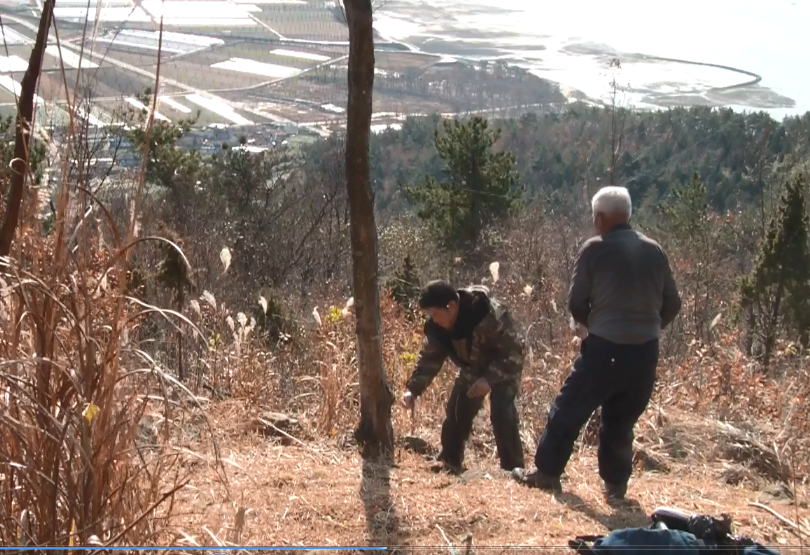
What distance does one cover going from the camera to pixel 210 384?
7.12m

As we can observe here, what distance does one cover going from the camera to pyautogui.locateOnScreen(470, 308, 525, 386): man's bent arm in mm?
5633

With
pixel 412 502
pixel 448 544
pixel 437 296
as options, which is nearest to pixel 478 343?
pixel 437 296

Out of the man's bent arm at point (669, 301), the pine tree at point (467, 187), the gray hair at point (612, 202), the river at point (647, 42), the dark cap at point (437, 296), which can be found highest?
the river at point (647, 42)

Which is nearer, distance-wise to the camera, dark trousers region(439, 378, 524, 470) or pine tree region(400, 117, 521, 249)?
dark trousers region(439, 378, 524, 470)

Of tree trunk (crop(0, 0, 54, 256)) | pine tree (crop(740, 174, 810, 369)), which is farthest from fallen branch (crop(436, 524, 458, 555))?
pine tree (crop(740, 174, 810, 369))

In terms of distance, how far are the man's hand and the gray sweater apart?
100 centimetres

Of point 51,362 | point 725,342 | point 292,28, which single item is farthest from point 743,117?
point 51,362

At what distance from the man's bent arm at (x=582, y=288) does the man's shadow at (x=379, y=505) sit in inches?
48.4

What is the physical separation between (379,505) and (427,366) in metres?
1.52

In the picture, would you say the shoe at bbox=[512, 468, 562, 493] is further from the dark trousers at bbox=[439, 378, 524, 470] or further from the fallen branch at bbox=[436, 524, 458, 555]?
the fallen branch at bbox=[436, 524, 458, 555]

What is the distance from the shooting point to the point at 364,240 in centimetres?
488

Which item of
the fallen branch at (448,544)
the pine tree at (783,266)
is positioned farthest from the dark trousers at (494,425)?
the pine tree at (783,266)

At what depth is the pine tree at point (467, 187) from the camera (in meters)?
30.6

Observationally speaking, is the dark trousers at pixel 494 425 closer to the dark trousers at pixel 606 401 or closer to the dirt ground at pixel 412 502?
the dirt ground at pixel 412 502
